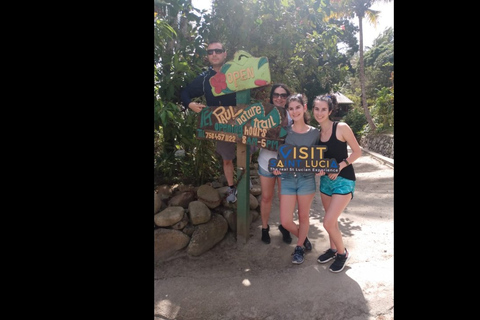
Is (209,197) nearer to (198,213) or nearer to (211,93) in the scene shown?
(198,213)

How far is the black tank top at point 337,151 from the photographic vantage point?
2740 millimetres

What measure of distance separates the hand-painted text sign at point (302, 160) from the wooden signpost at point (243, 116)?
216 millimetres

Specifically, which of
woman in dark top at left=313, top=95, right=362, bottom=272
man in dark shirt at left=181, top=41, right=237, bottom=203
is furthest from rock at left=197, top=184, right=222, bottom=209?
woman in dark top at left=313, top=95, right=362, bottom=272

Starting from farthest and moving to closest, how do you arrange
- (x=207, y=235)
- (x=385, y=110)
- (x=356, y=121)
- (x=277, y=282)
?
1. (x=356, y=121)
2. (x=385, y=110)
3. (x=207, y=235)
4. (x=277, y=282)

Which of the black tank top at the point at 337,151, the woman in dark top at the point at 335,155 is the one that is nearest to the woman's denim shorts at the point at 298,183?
the woman in dark top at the point at 335,155

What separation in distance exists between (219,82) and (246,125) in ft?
1.83

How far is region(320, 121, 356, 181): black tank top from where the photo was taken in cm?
274

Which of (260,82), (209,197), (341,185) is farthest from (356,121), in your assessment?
(341,185)

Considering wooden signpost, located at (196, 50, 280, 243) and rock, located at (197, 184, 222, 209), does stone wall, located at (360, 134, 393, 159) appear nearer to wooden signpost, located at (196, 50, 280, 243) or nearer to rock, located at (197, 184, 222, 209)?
rock, located at (197, 184, 222, 209)

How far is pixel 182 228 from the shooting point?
3.61 meters

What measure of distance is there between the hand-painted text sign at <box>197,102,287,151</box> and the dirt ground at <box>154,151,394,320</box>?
123 centimetres

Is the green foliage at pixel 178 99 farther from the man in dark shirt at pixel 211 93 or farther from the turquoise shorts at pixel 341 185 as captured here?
the turquoise shorts at pixel 341 185

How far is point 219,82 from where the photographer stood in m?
3.31
